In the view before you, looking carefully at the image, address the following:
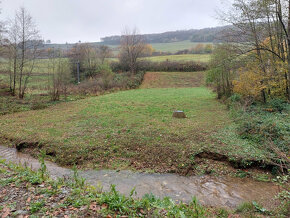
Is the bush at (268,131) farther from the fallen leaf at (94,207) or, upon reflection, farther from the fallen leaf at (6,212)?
the fallen leaf at (6,212)

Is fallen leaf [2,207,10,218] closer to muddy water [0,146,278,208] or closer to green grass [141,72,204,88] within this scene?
muddy water [0,146,278,208]

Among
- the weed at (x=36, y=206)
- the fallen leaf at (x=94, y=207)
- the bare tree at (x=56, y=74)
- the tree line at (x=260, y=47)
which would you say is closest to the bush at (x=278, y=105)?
the tree line at (x=260, y=47)

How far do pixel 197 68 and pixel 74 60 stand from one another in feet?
91.5

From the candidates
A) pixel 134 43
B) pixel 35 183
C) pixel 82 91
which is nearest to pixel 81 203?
pixel 35 183

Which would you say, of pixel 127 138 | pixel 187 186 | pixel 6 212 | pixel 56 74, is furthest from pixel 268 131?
pixel 56 74

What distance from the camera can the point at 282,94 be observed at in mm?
11859

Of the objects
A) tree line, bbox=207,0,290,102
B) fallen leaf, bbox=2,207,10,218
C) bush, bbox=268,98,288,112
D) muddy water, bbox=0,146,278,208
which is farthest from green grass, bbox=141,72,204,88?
fallen leaf, bbox=2,207,10,218

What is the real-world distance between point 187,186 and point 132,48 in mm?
37048

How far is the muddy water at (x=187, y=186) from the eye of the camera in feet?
16.2

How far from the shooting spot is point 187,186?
18.1 feet

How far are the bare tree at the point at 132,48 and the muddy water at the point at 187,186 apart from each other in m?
33.7

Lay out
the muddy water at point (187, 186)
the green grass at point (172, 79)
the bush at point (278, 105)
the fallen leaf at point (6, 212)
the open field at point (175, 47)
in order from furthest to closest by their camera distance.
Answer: the open field at point (175, 47) < the green grass at point (172, 79) < the bush at point (278, 105) < the muddy water at point (187, 186) < the fallen leaf at point (6, 212)

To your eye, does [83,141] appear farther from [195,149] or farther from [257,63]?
[257,63]

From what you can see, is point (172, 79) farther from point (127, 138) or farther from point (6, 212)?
point (6, 212)
